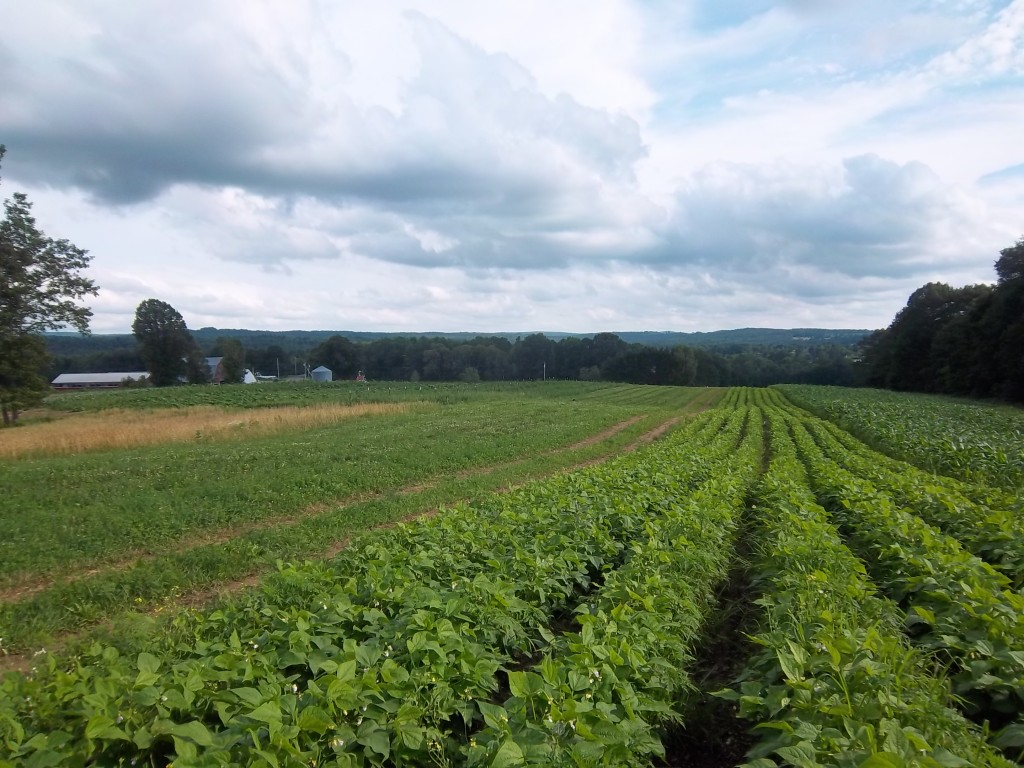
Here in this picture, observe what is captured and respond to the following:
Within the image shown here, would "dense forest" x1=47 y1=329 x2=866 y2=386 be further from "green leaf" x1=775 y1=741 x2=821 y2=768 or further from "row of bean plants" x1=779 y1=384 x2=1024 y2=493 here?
"green leaf" x1=775 y1=741 x2=821 y2=768

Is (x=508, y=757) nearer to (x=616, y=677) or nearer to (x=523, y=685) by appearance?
(x=523, y=685)

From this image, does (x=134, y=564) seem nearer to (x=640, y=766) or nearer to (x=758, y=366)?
(x=640, y=766)

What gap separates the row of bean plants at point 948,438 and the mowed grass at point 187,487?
12.1 metres

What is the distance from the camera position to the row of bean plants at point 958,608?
138 inches

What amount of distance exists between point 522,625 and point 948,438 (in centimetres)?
2046

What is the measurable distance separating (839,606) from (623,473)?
6590mm

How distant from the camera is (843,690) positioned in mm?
3172

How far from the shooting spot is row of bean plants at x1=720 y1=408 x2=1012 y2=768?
261 cm

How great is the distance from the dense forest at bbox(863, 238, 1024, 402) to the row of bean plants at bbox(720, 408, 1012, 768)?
55.9m

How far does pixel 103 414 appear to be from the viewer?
127 ft

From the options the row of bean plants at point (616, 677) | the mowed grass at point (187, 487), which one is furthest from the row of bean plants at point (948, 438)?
the mowed grass at point (187, 487)

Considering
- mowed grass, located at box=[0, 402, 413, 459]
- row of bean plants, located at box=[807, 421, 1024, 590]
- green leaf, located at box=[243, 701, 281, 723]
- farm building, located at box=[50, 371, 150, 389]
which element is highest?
green leaf, located at box=[243, 701, 281, 723]

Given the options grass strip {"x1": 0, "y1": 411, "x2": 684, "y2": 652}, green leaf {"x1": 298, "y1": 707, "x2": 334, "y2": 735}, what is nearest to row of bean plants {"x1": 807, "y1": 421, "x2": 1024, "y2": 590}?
green leaf {"x1": 298, "y1": 707, "x2": 334, "y2": 735}

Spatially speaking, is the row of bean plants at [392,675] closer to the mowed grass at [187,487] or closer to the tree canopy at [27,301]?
the mowed grass at [187,487]
